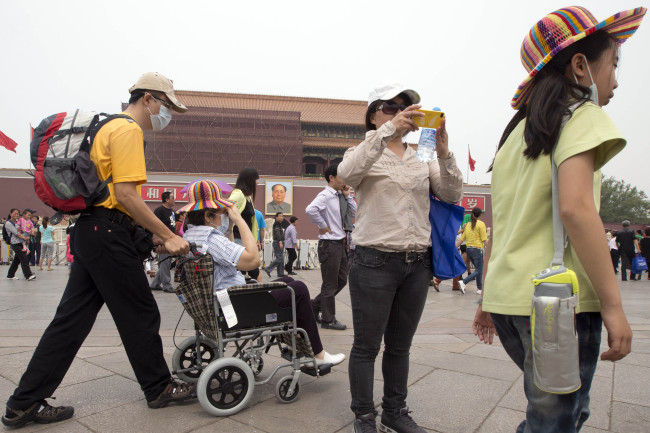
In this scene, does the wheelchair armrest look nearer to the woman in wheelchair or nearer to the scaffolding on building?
the woman in wheelchair

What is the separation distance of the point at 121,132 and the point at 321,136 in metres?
42.1

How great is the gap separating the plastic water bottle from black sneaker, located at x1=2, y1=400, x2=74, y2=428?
2.43 m

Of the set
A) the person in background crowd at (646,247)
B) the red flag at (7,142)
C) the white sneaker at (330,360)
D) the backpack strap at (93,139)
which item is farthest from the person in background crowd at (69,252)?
the person in background crowd at (646,247)

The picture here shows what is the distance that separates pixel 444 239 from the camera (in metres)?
2.49

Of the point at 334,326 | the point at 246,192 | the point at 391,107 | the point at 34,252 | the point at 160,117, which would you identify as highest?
the point at 160,117

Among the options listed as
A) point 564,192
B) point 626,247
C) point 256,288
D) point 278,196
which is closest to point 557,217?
point 564,192

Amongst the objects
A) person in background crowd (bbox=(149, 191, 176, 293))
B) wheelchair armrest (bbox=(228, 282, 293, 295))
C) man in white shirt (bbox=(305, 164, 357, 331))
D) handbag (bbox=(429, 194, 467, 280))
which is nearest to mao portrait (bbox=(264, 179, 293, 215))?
person in background crowd (bbox=(149, 191, 176, 293))

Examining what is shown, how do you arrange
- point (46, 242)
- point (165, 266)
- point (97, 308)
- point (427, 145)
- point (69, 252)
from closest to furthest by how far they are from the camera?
point (427, 145) → point (97, 308) → point (69, 252) → point (165, 266) → point (46, 242)

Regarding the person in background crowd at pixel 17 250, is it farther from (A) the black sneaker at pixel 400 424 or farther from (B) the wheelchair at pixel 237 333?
(A) the black sneaker at pixel 400 424

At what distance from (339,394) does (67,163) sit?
7.17 feet

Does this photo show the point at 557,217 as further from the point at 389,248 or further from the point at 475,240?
the point at 475,240

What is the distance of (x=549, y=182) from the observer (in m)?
1.38

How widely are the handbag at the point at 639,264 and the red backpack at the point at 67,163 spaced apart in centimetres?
1531

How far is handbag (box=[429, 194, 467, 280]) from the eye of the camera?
8.11 ft
